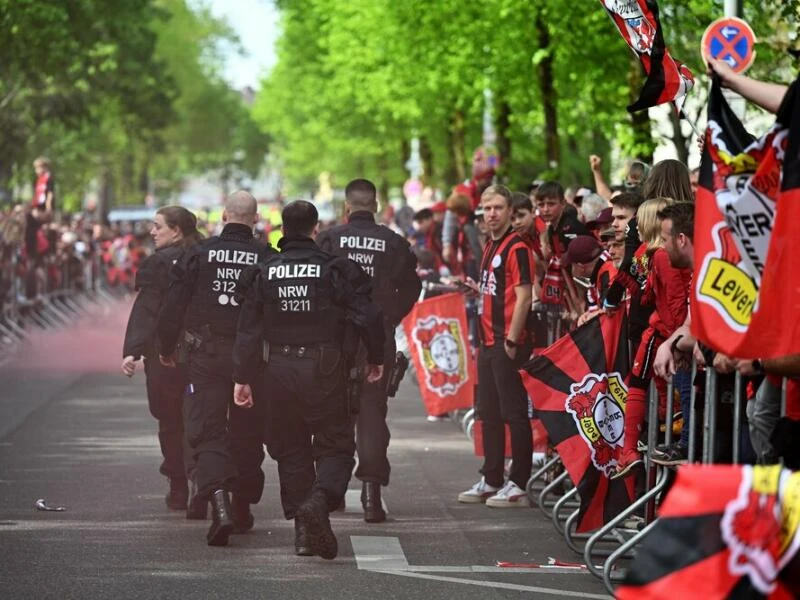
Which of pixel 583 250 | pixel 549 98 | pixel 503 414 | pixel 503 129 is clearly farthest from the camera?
pixel 503 129

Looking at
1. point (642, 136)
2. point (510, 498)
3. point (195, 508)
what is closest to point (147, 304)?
point (195, 508)

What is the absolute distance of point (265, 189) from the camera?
19775cm

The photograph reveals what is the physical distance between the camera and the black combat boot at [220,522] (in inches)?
384

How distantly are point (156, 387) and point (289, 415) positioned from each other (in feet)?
6.07

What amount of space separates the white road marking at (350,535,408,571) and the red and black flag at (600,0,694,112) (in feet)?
8.35

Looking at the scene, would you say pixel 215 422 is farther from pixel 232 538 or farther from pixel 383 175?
pixel 383 175

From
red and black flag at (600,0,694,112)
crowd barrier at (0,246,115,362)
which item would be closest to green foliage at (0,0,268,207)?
crowd barrier at (0,246,115,362)

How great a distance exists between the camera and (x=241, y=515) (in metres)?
10.4

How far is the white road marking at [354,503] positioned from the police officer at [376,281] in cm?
39

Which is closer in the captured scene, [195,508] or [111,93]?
[195,508]

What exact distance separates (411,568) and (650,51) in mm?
2741

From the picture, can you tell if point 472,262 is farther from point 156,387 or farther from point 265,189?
point 265,189

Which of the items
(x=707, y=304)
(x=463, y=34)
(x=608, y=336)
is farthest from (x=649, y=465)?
(x=463, y=34)

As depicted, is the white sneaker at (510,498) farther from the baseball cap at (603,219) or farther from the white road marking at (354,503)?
the baseball cap at (603,219)
